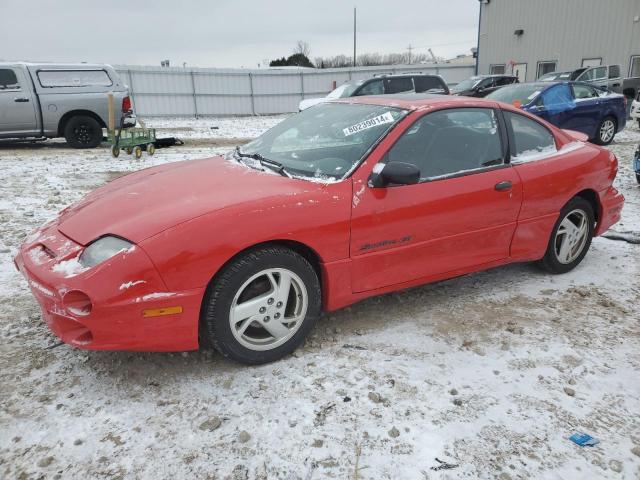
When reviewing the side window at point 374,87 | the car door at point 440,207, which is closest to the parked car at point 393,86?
the side window at point 374,87

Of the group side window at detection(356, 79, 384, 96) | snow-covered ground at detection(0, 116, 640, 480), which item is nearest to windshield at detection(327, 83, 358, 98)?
side window at detection(356, 79, 384, 96)

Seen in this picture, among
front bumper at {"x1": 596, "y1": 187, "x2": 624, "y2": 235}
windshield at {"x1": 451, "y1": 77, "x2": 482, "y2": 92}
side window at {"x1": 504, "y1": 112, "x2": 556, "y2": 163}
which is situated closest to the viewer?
side window at {"x1": 504, "y1": 112, "x2": 556, "y2": 163}

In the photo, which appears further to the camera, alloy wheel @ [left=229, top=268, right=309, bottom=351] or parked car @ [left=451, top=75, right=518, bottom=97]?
parked car @ [left=451, top=75, right=518, bottom=97]

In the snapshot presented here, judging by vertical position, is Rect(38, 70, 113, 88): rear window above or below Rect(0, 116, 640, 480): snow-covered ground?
above

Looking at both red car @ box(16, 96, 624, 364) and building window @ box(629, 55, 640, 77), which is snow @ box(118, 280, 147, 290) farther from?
building window @ box(629, 55, 640, 77)

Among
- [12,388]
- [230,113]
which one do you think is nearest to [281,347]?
[12,388]

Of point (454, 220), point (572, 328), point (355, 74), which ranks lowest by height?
point (572, 328)

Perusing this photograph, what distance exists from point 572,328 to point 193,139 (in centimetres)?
1165

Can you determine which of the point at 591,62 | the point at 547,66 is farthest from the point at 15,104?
the point at 547,66

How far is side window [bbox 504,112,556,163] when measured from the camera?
3.75 metres

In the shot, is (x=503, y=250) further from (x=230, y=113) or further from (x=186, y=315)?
(x=230, y=113)

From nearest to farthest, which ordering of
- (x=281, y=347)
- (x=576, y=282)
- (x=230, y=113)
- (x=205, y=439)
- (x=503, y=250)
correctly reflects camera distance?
1. (x=205, y=439)
2. (x=281, y=347)
3. (x=503, y=250)
4. (x=576, y=282)
5. (x=230, y=113)

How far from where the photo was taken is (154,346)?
99.4 inches

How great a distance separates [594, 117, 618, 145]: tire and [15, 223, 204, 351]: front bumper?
1119 cm
